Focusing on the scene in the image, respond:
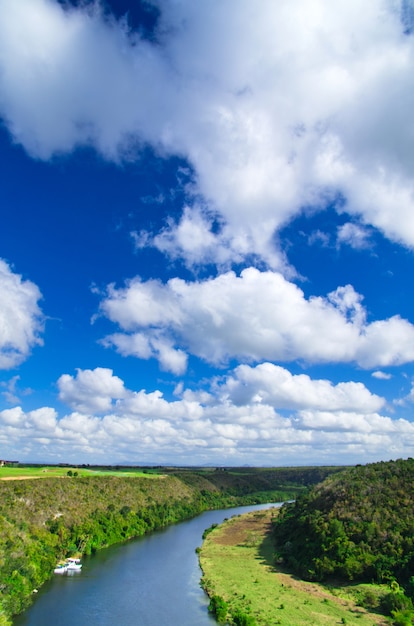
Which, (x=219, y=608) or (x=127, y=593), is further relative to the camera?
(x=127, y=593)

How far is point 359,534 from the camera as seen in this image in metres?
73.6

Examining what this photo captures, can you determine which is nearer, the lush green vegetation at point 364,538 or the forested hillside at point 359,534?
the lush green vegetation at point 364,538

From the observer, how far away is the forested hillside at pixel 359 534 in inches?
2611

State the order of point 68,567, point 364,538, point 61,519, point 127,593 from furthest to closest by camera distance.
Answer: point 61,519 < point 68,567 < point 364,538 < point 127,593

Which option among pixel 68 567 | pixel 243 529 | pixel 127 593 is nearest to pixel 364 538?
pixel 127 593

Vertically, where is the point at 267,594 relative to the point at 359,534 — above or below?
below

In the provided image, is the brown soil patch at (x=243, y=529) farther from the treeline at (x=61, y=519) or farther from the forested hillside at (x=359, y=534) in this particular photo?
A: the treeline at (x=61, y=519)

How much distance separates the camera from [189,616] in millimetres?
54594

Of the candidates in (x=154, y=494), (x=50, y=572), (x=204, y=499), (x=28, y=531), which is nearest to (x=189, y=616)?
(x=50, y=572)

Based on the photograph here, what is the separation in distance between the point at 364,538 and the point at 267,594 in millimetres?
22144

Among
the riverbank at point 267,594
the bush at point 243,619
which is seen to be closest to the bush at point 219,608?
the riverbank at point 267,594

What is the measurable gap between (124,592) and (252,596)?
20.3m

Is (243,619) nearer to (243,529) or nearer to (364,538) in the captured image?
(364,538)

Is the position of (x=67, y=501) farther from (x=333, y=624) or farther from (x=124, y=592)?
(x=333, y=624)
